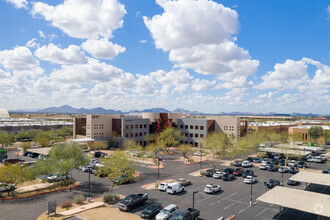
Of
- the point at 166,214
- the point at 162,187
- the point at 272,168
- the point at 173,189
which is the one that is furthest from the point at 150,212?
the point at 272,168

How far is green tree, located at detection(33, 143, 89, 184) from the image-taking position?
130ft

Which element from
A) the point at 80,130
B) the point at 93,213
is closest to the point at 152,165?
the point at 93,213

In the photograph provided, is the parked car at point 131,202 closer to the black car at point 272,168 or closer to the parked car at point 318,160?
the black car at point 272,168

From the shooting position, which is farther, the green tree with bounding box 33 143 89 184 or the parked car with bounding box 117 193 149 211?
the green tree with bounding box 33 143 89 184

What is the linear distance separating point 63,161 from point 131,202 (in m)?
16.4

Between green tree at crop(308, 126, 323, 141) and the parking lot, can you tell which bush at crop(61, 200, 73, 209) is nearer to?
the parking lot

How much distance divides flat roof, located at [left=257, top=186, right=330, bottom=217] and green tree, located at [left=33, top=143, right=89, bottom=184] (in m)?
31.1

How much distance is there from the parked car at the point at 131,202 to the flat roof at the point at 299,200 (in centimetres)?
1590

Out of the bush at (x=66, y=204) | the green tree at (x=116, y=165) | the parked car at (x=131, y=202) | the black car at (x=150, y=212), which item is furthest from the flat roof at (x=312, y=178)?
the bush at (x=66, y=204)

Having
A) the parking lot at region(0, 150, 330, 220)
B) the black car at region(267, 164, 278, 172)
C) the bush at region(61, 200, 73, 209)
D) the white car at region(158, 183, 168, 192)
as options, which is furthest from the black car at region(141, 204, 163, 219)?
the black car at region(267, 164, 278, 172)

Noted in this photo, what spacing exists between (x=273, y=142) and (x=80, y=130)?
271ft

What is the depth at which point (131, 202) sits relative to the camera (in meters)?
31.5

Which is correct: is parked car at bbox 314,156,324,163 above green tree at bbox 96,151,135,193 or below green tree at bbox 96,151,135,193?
below

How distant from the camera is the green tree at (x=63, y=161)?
39.8 m
